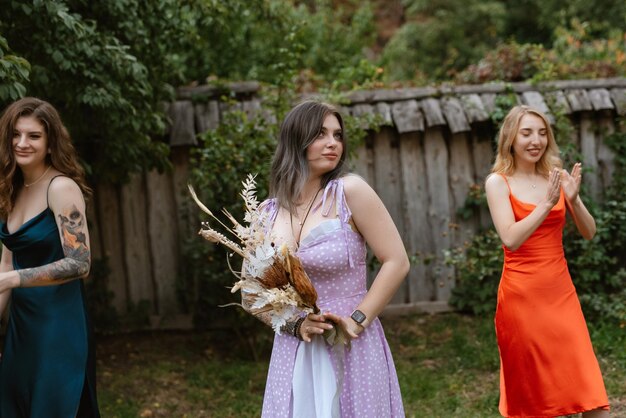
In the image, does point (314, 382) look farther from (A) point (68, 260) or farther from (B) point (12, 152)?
(B) point (12, 152)

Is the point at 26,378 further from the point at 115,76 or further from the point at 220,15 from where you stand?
the point at 220,15

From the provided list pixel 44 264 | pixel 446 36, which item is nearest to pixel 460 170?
pixel 44 264

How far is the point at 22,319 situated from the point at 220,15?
342 centimetres

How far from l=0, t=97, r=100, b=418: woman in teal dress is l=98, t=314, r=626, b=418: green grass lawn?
2.32 m

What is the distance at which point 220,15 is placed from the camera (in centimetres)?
607

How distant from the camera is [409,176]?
752cm

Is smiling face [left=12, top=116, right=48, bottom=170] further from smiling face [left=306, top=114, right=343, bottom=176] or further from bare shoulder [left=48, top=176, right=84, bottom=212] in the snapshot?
smiling face [left=306, top=114, right=343, bottom=176]

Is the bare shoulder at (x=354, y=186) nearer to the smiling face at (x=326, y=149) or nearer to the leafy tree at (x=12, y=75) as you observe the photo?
the smiling face at (x=326, y=149)

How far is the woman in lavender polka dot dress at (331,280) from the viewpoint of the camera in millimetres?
2988

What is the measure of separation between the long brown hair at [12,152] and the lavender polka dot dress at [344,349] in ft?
4.01

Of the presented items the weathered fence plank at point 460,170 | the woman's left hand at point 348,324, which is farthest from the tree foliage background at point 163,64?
the woman's left hand at point 348,324

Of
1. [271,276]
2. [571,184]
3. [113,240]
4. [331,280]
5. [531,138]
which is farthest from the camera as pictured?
[113,240]

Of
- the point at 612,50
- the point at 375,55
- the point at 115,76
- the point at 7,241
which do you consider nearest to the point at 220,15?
the point at 115,76

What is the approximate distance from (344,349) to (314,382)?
0.18m
